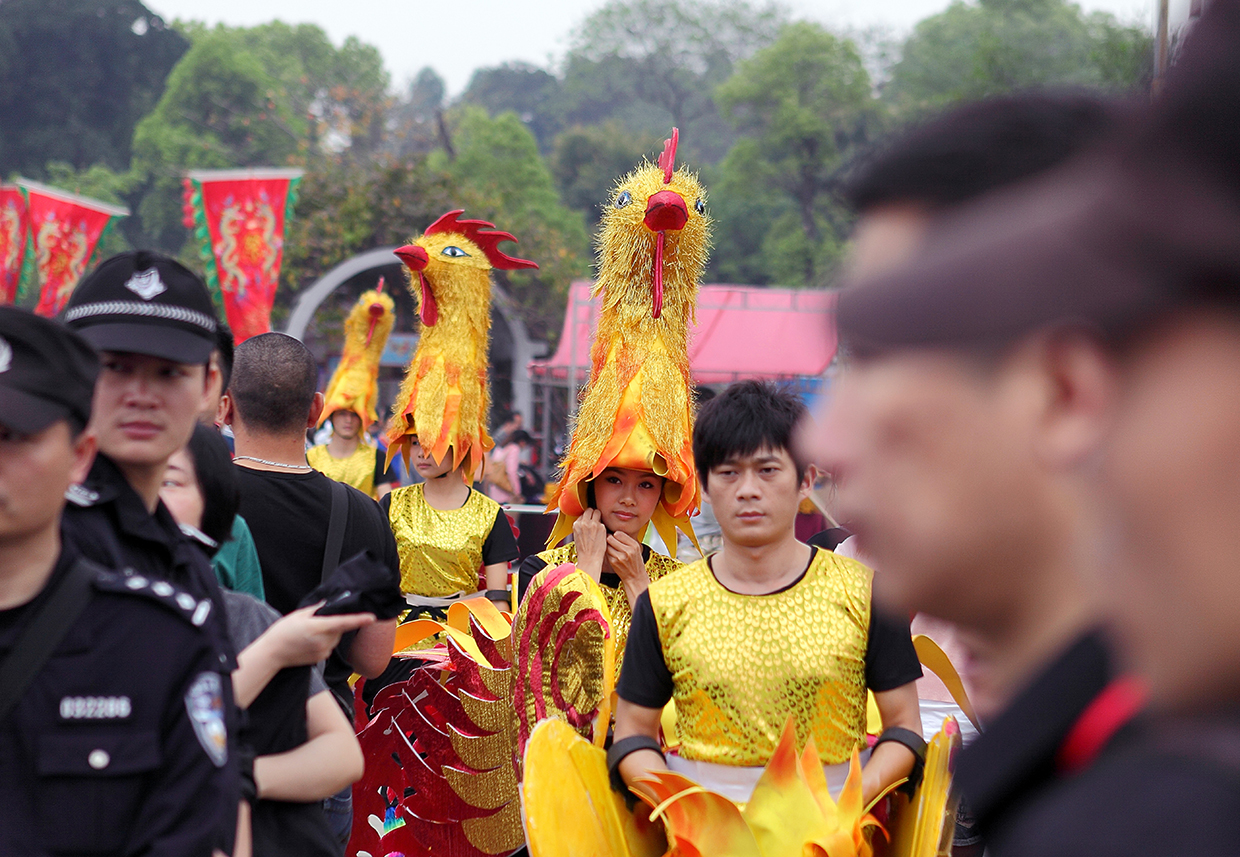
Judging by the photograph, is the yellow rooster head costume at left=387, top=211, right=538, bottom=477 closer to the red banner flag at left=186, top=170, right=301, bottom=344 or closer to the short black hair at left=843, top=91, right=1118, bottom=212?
the red banner flag at left=186, top=170, right=301, bottom=344

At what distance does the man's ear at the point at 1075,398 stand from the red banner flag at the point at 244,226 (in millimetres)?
9117

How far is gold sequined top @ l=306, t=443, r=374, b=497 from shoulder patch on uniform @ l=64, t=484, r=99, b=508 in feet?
16.9

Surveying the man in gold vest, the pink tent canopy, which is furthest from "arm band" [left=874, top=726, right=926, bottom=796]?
the pink tent canopy

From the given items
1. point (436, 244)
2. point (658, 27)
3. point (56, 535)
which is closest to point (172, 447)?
point (56, 535)

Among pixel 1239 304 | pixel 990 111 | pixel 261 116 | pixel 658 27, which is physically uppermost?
pixel 658 27

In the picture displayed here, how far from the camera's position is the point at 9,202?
42.4 ft

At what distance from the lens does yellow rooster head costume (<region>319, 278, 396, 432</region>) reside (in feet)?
23.9

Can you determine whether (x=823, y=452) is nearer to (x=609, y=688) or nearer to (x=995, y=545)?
(x=995, y=545)

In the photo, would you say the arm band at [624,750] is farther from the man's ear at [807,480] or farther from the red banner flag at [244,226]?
the red banner flag at [244,226]

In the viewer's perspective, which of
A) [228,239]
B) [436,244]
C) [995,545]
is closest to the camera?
[995,545]

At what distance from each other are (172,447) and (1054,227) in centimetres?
138

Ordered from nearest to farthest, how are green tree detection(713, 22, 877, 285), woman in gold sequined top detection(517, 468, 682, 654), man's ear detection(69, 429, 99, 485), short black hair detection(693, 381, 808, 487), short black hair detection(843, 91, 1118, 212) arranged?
short black hair detection(843, 91, 1118, 212), man's ear detection(69, 429, 99, 485), short black hair detection(693, 381, 808, 487), woman in gold sequined top detection(517, 468, 682, 654), green tree detection(713, 22, 877, 285)

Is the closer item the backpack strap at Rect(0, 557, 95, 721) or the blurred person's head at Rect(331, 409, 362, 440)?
the backpack strap at Rect(0, 557, 95, 721)

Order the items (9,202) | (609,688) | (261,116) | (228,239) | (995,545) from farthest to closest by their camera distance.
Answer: (261,116) → (9,202) → (228,239) → (609,688) → (995,545)
